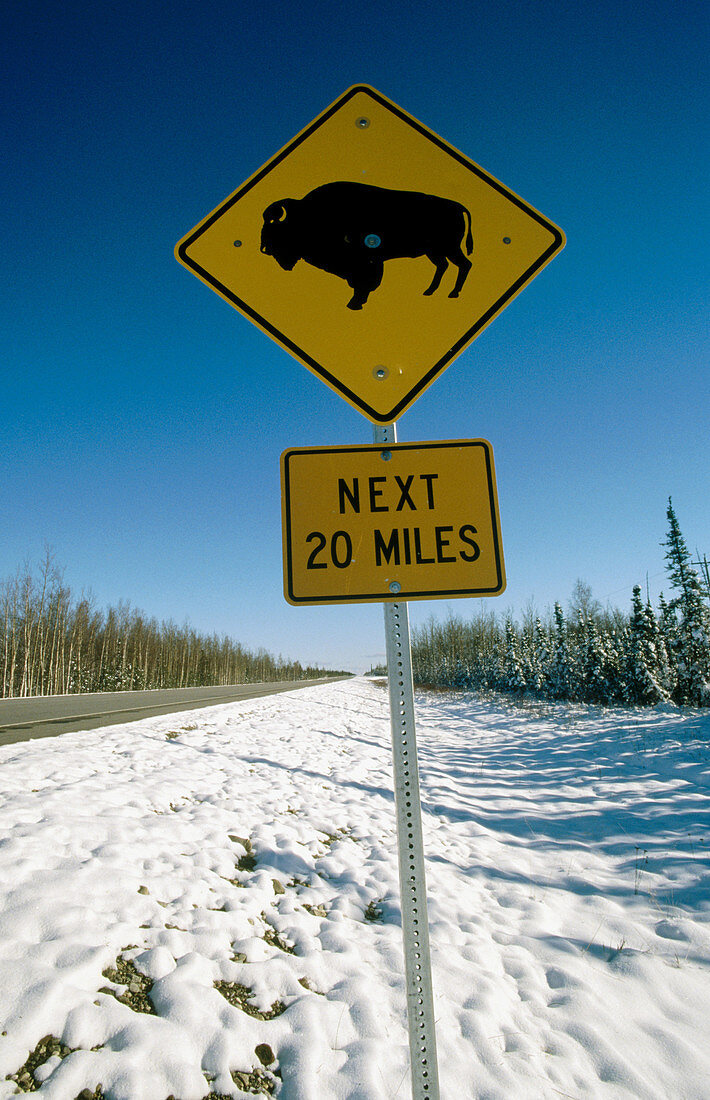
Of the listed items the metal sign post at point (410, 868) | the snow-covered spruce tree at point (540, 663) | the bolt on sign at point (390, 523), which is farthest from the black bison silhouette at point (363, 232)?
the snow-covered spruce tree at point (540, 663)

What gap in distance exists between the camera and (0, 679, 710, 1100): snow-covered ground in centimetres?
216

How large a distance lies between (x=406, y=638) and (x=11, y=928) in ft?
8.98

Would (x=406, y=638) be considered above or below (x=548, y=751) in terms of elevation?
above

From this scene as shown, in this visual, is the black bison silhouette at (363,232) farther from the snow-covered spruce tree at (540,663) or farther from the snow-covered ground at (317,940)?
the snow-covered spruce tree at (540,663)

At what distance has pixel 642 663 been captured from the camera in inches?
1022

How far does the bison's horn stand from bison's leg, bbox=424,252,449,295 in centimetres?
50

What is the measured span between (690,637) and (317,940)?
26707 millimetres

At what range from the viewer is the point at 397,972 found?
2.89 metres

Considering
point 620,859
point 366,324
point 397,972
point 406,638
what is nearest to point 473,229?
point 366,324

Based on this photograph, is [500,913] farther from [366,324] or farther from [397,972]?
[366,324]

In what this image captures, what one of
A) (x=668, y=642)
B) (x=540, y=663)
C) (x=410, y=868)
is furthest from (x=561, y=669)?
(x=410, y=868)

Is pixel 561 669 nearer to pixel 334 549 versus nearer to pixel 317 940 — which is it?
pixel 317 940

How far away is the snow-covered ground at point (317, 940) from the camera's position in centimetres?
216

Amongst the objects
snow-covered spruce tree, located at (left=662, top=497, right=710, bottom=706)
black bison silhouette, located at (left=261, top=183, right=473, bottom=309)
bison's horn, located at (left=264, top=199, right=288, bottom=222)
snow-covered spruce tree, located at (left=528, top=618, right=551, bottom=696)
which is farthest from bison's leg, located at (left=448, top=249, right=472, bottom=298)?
snow-covered spruce tree, located at (left=528, top=618, right=551, bottom=696)
